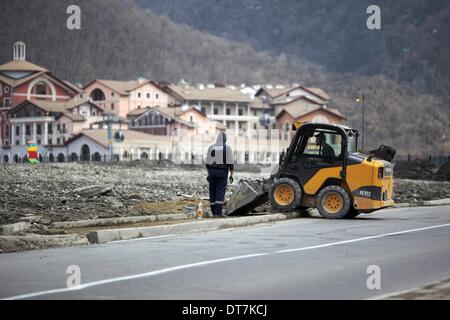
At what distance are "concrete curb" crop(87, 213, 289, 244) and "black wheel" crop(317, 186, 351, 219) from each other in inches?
50.0

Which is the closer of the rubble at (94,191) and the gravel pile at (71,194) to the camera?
the gravel pile at (71,194)

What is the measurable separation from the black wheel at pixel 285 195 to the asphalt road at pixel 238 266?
452cm

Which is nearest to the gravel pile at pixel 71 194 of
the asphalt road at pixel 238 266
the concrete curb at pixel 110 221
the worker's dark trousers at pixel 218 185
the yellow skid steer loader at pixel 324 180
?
the concrete curb at pixel 110 221

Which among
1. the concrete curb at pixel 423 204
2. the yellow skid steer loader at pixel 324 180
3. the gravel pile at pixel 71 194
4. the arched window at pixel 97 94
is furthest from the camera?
the arched window at pixel 97 94

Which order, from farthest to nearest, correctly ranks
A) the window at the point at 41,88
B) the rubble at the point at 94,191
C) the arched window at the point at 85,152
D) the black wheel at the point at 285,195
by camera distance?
the window at the point at 41,88 → the arched window at the point at 85,152 → the rubble at the point at 94,191 → the black wheel at the point at 285,195

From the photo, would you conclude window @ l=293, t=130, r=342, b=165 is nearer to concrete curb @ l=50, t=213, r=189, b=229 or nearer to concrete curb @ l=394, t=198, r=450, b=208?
concrete curb @ l=50, t=213, r=189, b=229

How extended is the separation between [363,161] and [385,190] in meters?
1.02

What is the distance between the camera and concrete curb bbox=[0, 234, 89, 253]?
15195mm

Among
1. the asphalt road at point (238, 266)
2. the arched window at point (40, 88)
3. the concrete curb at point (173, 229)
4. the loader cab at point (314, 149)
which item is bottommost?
the asphalt road at point (238, 266)

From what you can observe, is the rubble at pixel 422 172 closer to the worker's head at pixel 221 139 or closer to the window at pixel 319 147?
the window at pixel 319 147

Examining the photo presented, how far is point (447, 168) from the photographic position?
218ft

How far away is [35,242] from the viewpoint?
15508mm

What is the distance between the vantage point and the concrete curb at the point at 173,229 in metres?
16.3

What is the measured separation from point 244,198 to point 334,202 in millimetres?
Result: 2136
